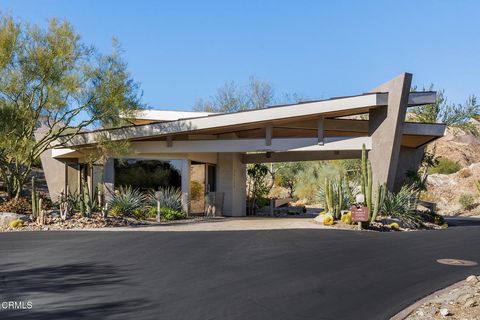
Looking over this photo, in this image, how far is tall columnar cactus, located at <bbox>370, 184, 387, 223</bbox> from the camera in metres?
16.3

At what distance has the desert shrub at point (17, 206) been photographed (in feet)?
53.1

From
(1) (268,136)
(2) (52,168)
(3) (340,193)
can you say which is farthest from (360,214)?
(2) (52,168)

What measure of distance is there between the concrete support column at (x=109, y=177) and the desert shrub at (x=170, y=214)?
8.17 ft

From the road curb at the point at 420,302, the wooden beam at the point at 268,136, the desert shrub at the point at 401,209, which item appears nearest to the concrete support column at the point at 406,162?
the desert shrub at the point at 401,209

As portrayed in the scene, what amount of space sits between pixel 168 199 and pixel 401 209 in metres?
8.95

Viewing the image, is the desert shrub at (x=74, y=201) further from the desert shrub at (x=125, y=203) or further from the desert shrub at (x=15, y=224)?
the desert shrub at (x=15, y=224)

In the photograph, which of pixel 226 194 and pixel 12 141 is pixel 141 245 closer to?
pixel 12 141

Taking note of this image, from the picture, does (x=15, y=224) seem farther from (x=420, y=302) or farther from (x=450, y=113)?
(x=450, y=113)

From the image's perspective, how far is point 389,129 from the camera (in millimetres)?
17812

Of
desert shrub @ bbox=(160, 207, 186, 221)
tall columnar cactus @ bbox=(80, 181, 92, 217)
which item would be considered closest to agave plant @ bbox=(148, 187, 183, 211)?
desert shrub @ bbox=(160, 207, 186, 221)

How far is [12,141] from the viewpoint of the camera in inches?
651

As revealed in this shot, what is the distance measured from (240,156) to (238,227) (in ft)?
26.0

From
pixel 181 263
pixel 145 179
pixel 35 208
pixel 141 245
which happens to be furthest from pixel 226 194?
pixel 181 263

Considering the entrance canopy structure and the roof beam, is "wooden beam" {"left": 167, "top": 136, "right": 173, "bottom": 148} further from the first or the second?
the roof beam
